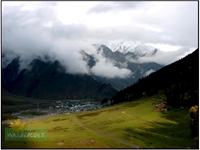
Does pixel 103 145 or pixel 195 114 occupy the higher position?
pixel 195 114

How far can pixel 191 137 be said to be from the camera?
351 ft

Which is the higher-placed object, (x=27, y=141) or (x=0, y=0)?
(x=0, y=0)

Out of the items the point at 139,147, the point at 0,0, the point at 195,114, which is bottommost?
the point at 139,147

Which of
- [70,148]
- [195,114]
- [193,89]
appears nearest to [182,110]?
[193,89]

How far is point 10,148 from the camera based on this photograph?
83.8 metres

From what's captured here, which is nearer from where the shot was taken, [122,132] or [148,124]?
[122,132]

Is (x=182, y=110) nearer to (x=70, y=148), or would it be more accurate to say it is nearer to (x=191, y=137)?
(x=191, y=137)

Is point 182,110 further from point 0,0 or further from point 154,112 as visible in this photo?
point 0,0

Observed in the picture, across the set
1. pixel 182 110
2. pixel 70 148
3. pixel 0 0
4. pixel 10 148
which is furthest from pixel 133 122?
pixel 0 0

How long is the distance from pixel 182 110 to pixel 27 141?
4428 inches

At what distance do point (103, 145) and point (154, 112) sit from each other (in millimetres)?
85356

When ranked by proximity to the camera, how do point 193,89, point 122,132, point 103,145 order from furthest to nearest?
point 193,89, point 122,132, point 103,145

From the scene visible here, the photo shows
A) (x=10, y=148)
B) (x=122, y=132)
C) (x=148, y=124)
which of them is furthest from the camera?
(x=148, y=124)

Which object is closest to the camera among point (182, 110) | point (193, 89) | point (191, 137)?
point (191, 137)
